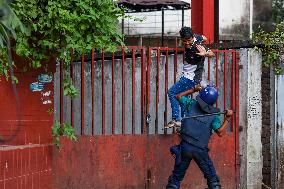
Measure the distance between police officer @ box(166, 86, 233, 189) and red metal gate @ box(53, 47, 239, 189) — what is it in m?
0.72

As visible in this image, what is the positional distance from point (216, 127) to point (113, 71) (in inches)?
61.3

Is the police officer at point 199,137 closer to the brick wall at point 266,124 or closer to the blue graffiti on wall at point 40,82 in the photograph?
the brick wall at point 266,124

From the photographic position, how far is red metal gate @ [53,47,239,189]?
22.3 feet

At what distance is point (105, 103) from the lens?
24.2 ft

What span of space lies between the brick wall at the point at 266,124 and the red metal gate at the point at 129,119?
501 millimetres

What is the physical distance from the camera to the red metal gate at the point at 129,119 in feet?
22.3

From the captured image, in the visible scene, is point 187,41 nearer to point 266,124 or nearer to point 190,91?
point 190,91

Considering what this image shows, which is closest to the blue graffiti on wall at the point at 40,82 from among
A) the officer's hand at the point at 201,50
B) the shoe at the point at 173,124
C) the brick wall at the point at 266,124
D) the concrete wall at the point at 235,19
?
the shoe at the point at 173,124

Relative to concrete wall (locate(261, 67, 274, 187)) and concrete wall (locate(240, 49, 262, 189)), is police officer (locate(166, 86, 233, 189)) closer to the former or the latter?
concrete wall (locate(240, 49, 262, 189))

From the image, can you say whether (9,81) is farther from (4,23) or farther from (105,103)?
(4,23)

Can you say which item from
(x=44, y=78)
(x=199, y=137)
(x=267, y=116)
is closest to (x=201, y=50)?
(x=199, y=137)

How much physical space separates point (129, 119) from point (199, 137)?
139cm

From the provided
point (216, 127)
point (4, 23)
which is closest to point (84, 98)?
point (216, 127)

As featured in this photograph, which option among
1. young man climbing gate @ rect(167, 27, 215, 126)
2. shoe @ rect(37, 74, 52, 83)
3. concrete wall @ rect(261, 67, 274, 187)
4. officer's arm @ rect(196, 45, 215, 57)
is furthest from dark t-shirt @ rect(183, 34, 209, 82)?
shoe @ rect(37, 74, 52, 83)
